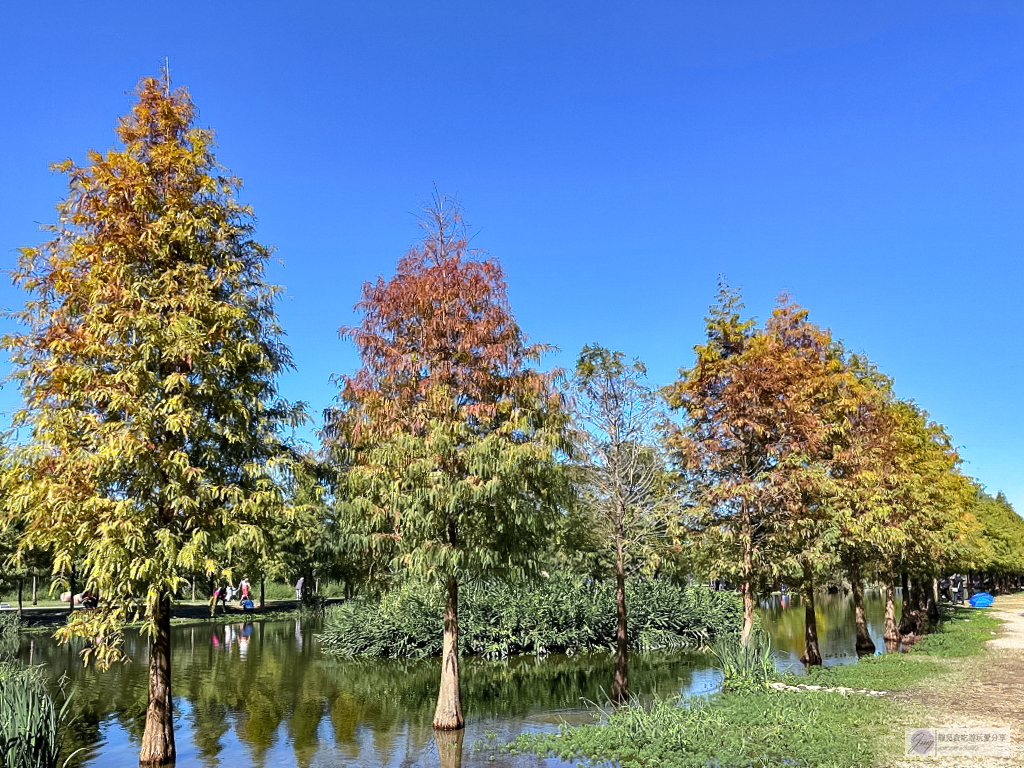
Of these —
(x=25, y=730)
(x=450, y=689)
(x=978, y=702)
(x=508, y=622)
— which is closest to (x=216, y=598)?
(x=508, y=622)

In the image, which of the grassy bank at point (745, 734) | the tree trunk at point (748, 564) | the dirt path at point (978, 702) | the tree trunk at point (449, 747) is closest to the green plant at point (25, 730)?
the tree trunk at point (449, 747)

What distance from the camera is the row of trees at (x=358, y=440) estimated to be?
446 inches

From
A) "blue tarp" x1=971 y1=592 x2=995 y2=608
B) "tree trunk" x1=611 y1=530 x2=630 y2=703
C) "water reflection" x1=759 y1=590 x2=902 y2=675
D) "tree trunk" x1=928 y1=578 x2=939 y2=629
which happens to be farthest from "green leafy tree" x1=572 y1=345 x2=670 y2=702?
"blue tarp" x1=971 y1=592 x2=995 y2=608

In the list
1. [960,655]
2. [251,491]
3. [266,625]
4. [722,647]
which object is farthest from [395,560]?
[266,625]

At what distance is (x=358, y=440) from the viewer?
1424cm

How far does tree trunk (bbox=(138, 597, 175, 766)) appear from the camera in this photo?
1169cm

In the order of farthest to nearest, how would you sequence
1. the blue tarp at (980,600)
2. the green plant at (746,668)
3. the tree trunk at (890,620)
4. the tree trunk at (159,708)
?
the blue tarp at (980,600) < the tree trunk at (890,620) < the green plant at (746,668) < the tree trunk at (159,708)

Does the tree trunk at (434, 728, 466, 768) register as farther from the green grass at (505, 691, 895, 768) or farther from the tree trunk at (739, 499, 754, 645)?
the tree trunk at (739, 499, 754, 645)

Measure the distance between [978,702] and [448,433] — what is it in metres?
10.9

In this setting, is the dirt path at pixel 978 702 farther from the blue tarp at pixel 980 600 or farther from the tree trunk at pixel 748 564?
the blue tarp at pixel 980 600

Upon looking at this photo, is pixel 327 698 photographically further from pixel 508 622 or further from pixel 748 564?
pixel 748 564

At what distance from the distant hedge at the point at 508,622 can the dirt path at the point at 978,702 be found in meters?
11.1

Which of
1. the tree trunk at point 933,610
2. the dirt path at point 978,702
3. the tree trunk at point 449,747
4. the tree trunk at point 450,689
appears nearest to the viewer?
the dirt path at point 978,702

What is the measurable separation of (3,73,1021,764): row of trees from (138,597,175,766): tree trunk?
36 millimetres
